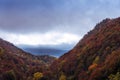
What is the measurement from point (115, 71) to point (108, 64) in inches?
512

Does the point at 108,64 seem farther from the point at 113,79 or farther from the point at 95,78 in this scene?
the point at 113,79

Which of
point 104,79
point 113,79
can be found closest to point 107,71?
point 104,79

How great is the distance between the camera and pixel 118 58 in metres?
176

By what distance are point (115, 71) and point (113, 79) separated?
2162cm

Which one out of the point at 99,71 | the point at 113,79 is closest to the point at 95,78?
the point at 99,71

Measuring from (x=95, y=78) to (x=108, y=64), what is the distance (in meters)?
10.4

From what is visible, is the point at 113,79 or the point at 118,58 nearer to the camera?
the point at 113,79

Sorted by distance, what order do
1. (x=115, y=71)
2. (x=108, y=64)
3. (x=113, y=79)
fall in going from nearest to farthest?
(x=113, y=79), (x=115, y=71), (x=108, y=64)

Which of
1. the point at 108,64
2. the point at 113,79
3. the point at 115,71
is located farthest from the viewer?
the point at 108,64

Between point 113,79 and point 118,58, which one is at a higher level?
point 118,58

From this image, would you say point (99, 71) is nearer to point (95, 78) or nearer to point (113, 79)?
point (95, 78)

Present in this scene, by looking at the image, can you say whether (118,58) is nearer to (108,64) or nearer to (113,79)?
(108,64)

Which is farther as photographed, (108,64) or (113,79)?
(108,64)

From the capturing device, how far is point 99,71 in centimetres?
18638
